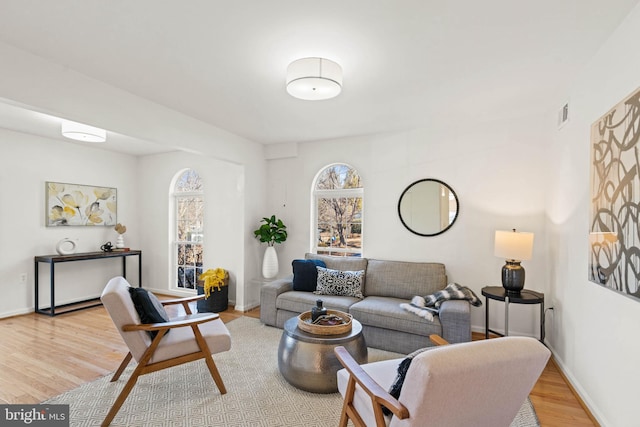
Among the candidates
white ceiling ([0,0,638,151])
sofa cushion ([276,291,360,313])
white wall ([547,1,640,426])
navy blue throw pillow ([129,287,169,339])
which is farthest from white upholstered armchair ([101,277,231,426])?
white wall ([547,1,640,426])

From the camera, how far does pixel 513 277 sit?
300cm

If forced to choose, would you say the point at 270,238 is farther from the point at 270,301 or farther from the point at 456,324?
the point at 456,324

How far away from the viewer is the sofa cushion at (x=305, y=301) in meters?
3.43

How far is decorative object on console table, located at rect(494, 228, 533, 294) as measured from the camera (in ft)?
9.73

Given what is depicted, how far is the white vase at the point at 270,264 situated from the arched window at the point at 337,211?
1.91 feet

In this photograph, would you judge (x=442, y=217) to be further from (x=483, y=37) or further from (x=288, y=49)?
(x=288, y=49)

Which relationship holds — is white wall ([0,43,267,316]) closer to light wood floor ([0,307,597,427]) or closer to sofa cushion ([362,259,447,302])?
light wood floor ([0,307,597,427])

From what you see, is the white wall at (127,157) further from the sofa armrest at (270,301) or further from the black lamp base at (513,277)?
the black lamp base at (513,277)

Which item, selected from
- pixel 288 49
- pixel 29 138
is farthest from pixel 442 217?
pixel 29 138

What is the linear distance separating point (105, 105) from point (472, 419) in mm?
3380

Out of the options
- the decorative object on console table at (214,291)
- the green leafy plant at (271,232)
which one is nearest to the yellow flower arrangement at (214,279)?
the decorative object on console table at (214,291)

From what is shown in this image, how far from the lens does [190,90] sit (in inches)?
112

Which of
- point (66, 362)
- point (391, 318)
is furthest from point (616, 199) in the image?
point (66, 362)

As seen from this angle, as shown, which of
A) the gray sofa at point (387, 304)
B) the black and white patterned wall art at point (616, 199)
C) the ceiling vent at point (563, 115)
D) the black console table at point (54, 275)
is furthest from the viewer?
the black console table at point (54, 275)
